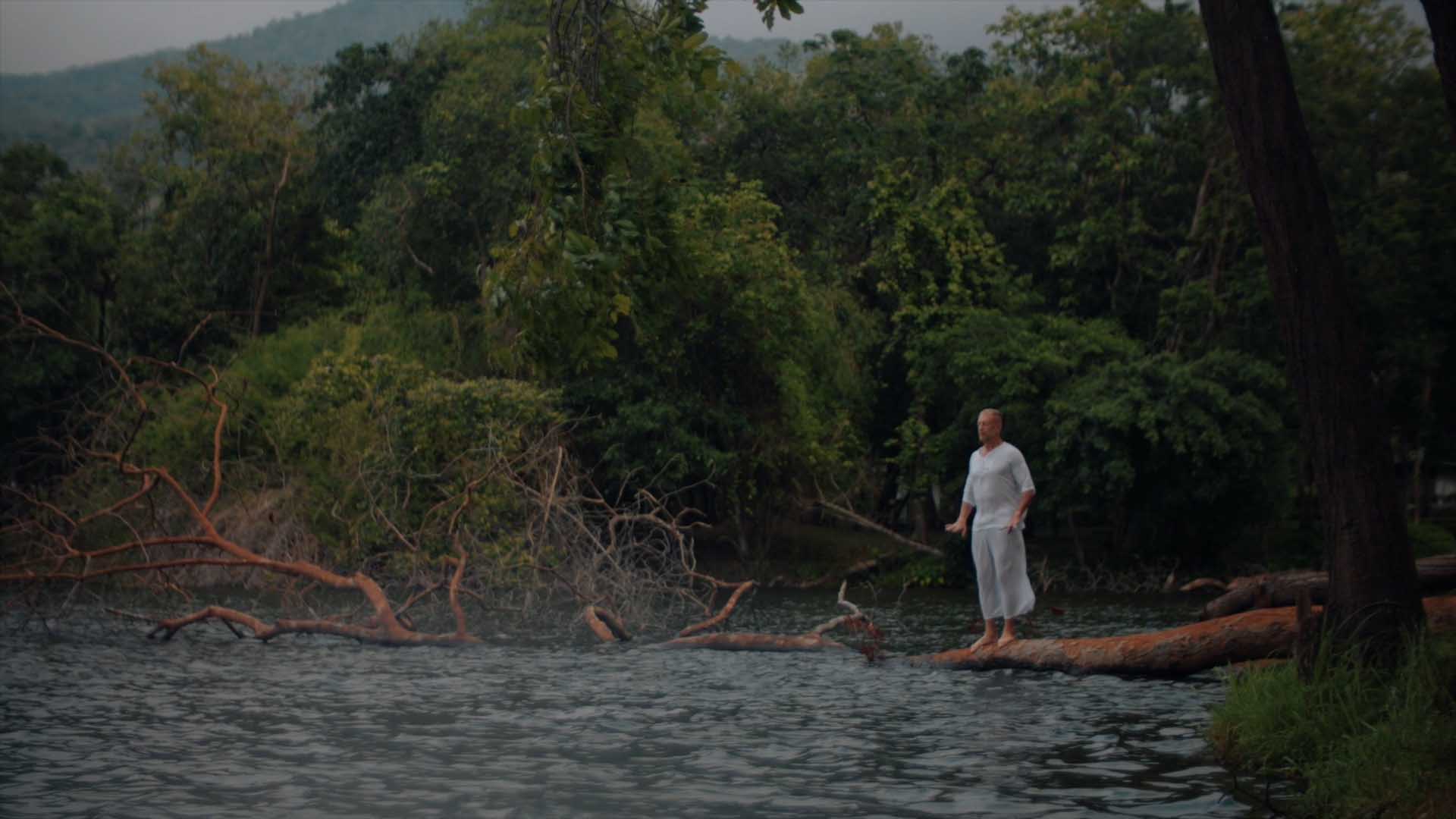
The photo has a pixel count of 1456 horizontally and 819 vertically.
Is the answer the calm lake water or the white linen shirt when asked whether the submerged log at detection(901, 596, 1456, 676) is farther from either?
the white linen shirt

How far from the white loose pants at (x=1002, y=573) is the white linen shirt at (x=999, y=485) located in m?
0.12

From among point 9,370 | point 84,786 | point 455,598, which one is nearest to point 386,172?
point 9,370

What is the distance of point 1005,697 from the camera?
41.1 ft

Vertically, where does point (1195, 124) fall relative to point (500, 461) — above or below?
above

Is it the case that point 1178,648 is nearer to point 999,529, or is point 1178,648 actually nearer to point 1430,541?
point 999,529

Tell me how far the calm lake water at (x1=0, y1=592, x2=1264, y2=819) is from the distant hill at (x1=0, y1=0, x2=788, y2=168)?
28.5 feet

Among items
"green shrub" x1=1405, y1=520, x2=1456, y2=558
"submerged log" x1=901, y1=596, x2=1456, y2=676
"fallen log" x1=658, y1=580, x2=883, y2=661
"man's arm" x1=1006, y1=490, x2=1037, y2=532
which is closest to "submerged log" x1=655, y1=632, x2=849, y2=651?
"fallen log" x1=658, y1=580, x2=883, y2=661

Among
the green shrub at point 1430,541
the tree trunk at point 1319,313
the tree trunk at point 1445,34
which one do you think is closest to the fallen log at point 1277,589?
the tree trunk at point 1319,313

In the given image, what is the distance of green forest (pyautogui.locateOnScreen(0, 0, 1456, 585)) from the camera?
109 ft

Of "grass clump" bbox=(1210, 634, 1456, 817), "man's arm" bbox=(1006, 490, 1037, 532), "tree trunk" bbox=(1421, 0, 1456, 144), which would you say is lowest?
"grass clump" bbox=(1210, 634, 1456, 817)

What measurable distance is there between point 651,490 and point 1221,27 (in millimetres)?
27512

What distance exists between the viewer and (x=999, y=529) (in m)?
14.6

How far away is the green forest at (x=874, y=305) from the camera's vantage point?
33.3 metres

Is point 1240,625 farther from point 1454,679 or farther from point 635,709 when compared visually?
point 635,709
